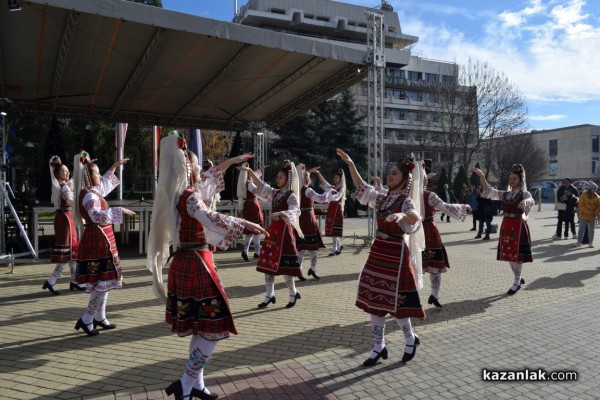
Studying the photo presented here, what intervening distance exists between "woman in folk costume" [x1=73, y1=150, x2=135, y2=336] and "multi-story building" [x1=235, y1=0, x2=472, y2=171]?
4447 cm

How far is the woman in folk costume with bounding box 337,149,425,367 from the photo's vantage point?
446 centimetres

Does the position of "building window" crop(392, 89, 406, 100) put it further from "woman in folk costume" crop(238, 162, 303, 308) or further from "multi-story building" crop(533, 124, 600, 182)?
"woman in folk costume" crop(238, 162, 303, 308)

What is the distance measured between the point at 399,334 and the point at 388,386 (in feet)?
5.06

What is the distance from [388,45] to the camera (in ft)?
199

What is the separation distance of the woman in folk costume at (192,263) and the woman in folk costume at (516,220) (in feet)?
17.7

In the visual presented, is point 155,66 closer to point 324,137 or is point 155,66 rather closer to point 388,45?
point 324,137

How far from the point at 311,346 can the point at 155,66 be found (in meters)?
9.36

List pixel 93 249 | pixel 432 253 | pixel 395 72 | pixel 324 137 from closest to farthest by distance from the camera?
pixel 93 249 → pixel 432 253 → pixel 324 137 → pixel 395 72

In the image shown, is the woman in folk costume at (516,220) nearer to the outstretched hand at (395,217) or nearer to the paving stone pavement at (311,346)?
the paving stone pavement at (311,346)

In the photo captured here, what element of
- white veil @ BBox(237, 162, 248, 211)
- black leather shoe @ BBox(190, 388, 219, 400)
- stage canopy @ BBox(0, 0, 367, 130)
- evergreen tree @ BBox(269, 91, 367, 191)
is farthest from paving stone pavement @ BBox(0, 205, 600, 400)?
evergreen tree @ BBox(269, 91, 367, 191)

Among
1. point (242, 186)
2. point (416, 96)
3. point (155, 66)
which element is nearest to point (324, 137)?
point (155, 66)

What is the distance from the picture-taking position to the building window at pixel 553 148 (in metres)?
65.2

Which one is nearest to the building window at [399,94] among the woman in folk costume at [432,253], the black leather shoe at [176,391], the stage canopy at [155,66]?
the stage canopy at [155,66]

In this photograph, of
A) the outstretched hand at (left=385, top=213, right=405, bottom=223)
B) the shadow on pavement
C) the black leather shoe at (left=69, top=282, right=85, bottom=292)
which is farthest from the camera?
the shadow on pavement
